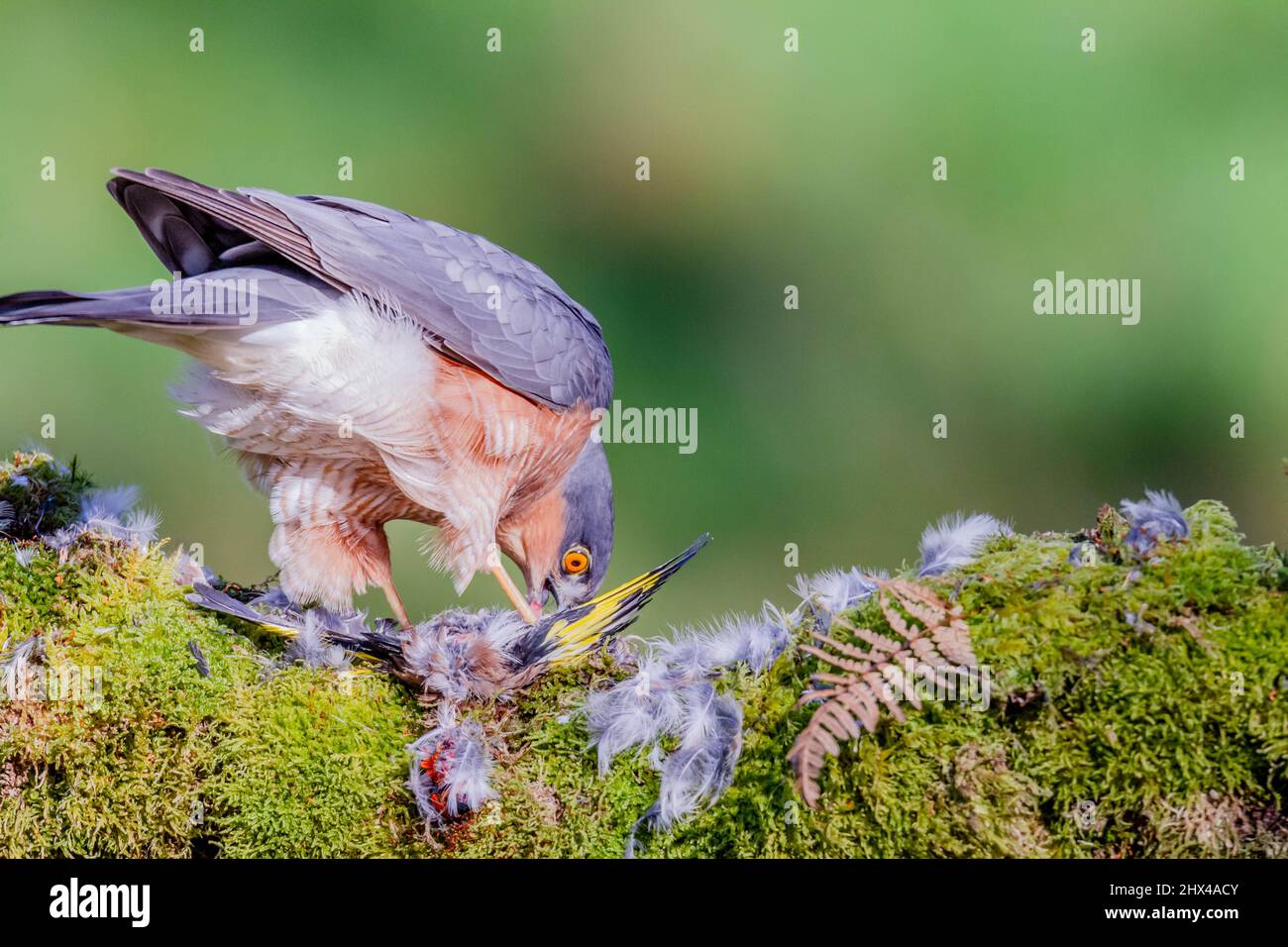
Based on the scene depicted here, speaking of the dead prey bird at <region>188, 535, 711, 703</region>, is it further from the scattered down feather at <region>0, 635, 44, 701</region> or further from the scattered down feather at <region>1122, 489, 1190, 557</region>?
the scattered down feather at <region>1122, 489, 1190, 557</region>

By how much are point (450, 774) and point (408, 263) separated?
154 cm

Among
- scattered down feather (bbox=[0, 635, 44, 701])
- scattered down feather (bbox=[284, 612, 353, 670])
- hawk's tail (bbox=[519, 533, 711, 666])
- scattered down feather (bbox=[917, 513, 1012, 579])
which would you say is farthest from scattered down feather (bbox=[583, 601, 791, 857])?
scattered down feather (bbox=[0, 635, 44, 701])

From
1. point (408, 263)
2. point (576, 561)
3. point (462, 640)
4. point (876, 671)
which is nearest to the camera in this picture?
point (876, 671)

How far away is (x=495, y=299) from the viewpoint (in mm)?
3000

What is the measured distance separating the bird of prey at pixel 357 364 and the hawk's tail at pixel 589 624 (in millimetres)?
689

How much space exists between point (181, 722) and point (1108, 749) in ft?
5.18

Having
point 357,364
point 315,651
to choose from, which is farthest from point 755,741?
point 357,364

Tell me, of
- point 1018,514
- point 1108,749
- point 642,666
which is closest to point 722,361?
point 1018,514

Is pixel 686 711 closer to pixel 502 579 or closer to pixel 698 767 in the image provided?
pixel 698 767

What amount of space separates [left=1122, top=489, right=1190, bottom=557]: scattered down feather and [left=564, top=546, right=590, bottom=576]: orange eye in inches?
75.0

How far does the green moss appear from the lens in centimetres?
156

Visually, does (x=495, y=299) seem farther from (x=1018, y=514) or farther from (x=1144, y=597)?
(x=1018, y=514)

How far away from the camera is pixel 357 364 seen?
2.71 metres

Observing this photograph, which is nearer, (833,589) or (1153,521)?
(1153,521)
